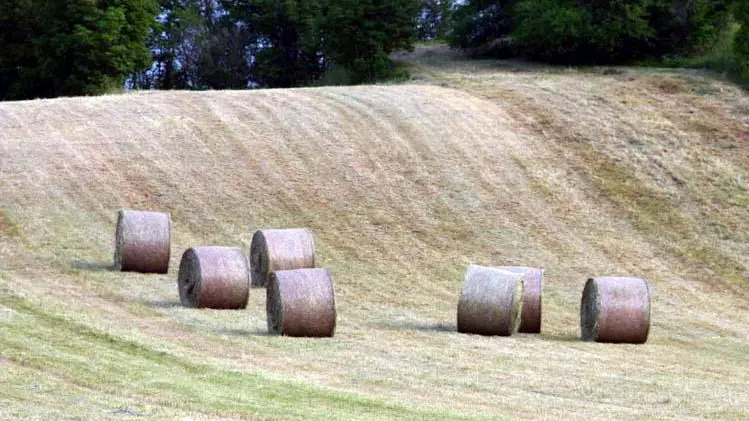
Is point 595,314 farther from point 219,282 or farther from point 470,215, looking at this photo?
point 470,215

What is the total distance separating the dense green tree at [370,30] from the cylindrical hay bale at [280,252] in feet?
75.1

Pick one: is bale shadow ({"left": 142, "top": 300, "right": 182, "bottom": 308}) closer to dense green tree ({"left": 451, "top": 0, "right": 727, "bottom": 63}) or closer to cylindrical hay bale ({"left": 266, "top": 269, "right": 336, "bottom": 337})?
cylindrical hay bale ({"left": 266, "top": 269, "right": 336, "bottom": 337})

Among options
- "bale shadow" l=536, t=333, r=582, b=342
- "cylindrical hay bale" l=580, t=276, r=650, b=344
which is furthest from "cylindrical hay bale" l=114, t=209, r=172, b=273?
"cylindrical hay bale" l=580, t=276, r=650, b=344

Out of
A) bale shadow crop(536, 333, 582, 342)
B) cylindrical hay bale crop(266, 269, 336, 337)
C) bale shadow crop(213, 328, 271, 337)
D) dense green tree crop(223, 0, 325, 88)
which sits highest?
dense green tree crop(223, 0, 325, 88)

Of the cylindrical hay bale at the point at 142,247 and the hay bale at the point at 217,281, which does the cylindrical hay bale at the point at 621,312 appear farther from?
the cylindrical hay bale at the point at 142,247

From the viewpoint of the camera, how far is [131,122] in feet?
119

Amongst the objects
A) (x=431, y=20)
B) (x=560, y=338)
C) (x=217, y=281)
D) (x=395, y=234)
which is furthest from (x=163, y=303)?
(x=431, y=20)

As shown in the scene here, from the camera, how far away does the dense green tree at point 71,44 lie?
47938mm

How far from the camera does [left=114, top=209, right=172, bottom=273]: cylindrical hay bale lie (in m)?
25.4

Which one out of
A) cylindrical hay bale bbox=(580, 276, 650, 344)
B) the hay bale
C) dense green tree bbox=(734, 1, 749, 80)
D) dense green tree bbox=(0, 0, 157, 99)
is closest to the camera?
cylindrical hay bale bbox=(580, 276, 650, 344)

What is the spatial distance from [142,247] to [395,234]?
6.82 metres

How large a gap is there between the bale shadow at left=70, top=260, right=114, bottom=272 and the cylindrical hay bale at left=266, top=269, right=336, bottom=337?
7.07m

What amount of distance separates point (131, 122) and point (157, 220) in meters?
10.9

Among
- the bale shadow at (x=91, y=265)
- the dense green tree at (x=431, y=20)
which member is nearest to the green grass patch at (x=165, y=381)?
the bale shadow at (x=91, y=265)
